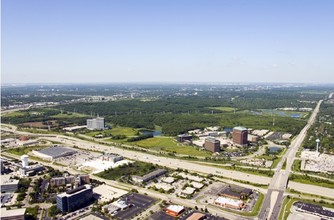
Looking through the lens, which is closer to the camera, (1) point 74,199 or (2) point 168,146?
(1) point 74,199

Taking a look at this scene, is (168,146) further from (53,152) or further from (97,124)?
(97,124)

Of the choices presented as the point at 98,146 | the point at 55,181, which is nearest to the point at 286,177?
the point at 55,181

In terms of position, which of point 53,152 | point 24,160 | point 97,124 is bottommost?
point 53,152

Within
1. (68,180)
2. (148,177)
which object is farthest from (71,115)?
(148,177)

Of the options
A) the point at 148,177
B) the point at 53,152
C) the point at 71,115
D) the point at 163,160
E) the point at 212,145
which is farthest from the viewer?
the point at 71,115

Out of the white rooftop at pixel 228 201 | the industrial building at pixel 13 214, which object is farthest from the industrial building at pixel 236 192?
the industrial building at pixel 13 214

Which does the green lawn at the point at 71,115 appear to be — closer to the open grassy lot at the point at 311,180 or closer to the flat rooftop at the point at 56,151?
the flat rooftop at the point at 56,151

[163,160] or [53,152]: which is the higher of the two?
[53,152]

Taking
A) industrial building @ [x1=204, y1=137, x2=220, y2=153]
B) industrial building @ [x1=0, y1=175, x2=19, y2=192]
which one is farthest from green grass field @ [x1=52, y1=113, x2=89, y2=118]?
industrial building @ [x1=0, y1=175, x2=19, y2=192]
